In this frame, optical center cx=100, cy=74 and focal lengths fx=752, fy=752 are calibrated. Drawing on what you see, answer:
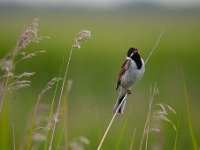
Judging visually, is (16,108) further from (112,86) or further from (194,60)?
(194,60)

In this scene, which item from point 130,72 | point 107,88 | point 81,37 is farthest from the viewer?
point 107,88

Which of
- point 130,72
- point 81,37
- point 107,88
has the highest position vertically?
point 81,37

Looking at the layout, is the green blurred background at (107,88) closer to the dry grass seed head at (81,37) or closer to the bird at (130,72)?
the bird at (130,72)

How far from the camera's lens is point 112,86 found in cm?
1402

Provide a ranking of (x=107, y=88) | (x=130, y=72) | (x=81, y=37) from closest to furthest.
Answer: (x=81, y=37) → (x=130, y=72) → (x=107, y=88)

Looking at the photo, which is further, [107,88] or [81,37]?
[107,88]

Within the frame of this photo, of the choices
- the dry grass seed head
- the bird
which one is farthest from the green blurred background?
the dry grass seed head

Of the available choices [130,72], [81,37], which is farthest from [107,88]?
[81,37]

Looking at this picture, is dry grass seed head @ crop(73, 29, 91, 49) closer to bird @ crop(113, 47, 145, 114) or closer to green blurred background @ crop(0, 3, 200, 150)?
bird @ crop(113, 47, 145, 114)

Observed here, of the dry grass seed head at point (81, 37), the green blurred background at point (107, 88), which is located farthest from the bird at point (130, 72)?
the green blurred background at point (107, 88)

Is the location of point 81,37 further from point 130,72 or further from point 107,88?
point 107,88

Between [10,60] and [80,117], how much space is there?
799 centimetres

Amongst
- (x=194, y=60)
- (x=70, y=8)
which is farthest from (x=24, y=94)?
(x=70, y=8)

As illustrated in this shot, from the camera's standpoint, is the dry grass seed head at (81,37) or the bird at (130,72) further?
the bird at (130,72)
